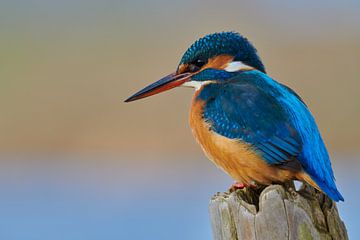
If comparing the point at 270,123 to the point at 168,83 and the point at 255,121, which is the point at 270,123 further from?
the point at 168,83

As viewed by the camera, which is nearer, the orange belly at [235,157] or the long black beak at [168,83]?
the orange belly at [235,157]

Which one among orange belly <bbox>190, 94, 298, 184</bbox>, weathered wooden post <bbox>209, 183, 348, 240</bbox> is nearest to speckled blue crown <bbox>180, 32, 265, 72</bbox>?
orange belly <bbox>190, 94, 298, 184</bbox>

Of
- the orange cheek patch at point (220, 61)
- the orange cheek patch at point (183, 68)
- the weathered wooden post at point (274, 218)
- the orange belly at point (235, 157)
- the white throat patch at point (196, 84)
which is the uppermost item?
the orange cheek patch at point (183, 68)

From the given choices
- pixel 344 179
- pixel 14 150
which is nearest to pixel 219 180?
pixel 344 179

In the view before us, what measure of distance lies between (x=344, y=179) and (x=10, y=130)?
369 centimetres

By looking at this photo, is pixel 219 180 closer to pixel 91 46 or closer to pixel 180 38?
pixel 180 38

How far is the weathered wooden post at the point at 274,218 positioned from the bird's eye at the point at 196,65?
1078 millimetres

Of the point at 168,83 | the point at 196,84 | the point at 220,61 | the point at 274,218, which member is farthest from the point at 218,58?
the point at 274,218

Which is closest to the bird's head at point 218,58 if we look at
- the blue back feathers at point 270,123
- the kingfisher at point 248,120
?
the kingfisher at point 248,120

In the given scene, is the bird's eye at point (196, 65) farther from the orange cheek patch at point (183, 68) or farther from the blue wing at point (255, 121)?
the blue wing at point (255, 121)

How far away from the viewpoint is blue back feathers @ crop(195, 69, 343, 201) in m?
3.21

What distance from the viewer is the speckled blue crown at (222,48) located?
3752 millimetres

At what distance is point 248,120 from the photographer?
3377 millimetres

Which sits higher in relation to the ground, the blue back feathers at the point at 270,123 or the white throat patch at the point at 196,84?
the white throat patch at the point at 196,84
